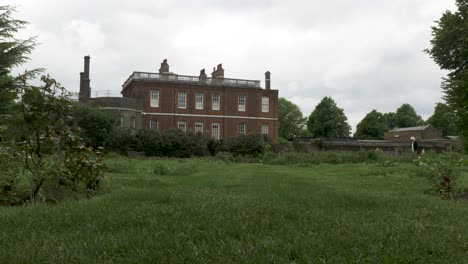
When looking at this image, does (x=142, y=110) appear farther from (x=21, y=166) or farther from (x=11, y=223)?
(x=11, y=223)

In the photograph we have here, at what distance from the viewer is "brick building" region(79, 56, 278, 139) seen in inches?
1922

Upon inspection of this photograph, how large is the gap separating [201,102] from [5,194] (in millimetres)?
44335

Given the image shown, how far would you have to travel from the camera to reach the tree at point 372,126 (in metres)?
91.3

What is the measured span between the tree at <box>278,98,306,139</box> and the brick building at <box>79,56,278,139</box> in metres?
34.9

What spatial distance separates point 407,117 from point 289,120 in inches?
1129

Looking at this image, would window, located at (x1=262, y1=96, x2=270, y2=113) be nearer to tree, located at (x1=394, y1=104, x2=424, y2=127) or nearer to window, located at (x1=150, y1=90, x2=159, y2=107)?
window, located at (x1=150, y1=90, x2=159, y2=107)

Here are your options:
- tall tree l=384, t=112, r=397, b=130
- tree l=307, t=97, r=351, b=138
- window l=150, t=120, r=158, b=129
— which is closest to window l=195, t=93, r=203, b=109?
window l=150, t=120, r=158, b=129

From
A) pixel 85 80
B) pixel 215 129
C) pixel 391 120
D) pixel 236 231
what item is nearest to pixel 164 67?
pixel 85 80

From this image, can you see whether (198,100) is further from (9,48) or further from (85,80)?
(9,48)

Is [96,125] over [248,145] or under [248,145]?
over

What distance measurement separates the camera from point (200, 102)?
51562 millimetres

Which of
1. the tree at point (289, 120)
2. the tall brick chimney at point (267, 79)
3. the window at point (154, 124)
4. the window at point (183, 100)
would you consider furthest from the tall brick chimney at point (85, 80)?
the tree at point (289, 120)

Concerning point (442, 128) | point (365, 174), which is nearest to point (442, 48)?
point (365, 174)

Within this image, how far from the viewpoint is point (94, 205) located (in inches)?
261
